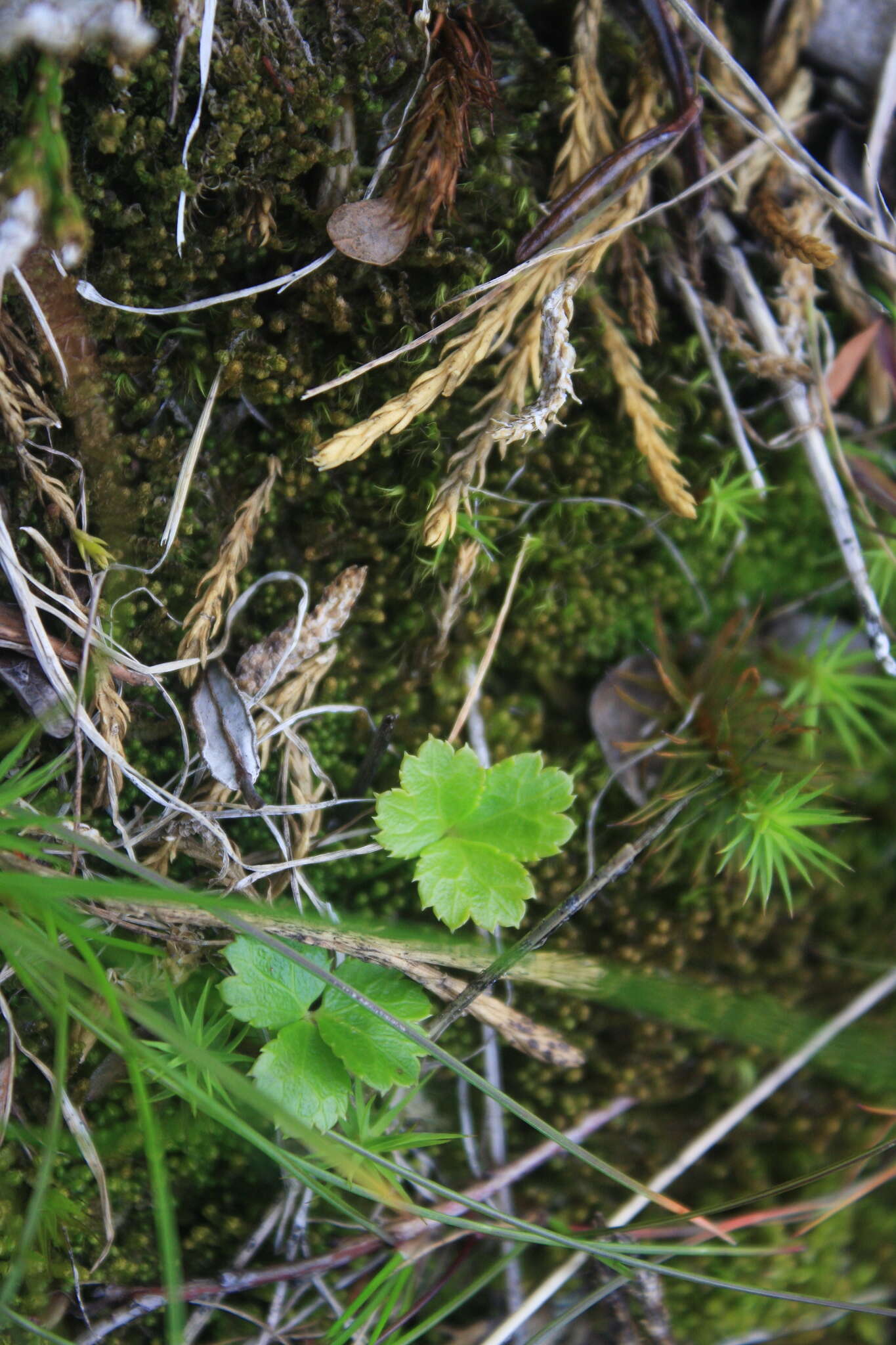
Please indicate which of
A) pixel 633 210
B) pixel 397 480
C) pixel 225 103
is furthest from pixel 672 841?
pixel 225 103

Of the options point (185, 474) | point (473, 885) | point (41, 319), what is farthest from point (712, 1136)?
point (41, 319)

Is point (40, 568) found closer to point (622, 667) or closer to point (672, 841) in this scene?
point (622, 667)

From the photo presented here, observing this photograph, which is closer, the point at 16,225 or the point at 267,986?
the point at 16,225

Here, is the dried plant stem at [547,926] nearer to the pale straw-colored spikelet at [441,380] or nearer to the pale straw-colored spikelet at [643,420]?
the pale straw-colored spikelet at [643,420]

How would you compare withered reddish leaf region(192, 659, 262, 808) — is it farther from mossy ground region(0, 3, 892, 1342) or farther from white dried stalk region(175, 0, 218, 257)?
white dried stalk region(175, 0, 218, 257)

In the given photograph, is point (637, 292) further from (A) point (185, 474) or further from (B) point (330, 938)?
(B) point (330, 938)

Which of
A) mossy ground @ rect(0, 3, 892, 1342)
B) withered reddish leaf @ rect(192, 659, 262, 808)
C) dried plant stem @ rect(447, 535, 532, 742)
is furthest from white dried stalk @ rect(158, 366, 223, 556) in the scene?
dried plant stem @ rect(447, 535, 532, 742)
